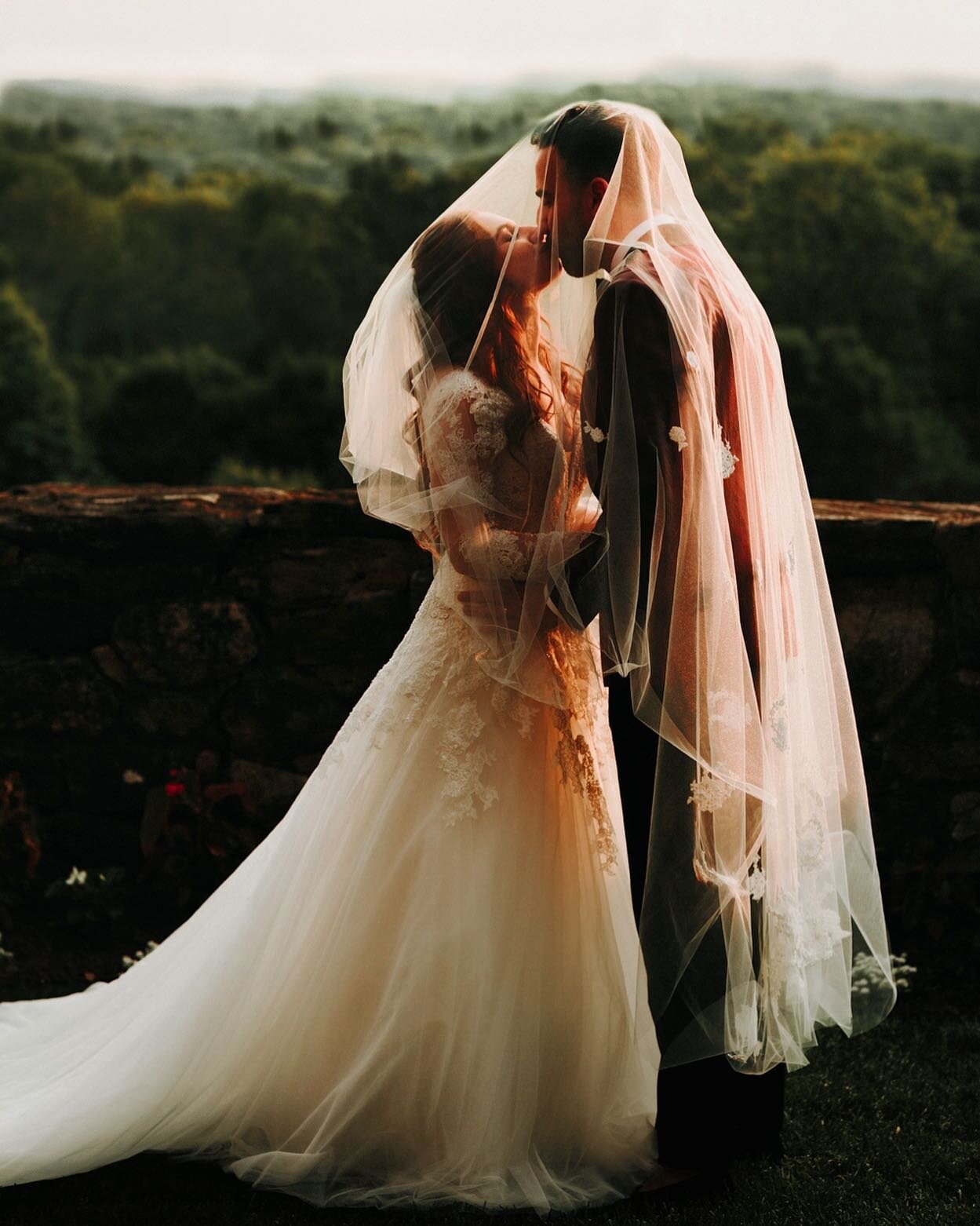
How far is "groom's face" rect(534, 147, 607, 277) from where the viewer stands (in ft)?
6.88

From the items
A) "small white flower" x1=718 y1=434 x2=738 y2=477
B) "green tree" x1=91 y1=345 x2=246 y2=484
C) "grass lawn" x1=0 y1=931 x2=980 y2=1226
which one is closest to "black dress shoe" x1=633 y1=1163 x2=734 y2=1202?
"grass lawn" x1=0 y1=931 x2=980 y2=1226

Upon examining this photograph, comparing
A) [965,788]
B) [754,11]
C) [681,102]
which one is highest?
[754,11]

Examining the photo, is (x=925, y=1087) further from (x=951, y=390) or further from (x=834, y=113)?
(x=834, y=113)

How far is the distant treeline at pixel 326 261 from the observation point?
827 centimetres

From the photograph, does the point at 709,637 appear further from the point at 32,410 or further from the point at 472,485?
the point at 32,410

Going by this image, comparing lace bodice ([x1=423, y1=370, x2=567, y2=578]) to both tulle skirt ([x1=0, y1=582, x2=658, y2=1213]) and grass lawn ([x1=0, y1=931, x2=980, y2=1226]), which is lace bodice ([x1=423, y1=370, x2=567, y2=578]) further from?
grass lawn ([x1=0, y1=931, x2=980, y2=1226])

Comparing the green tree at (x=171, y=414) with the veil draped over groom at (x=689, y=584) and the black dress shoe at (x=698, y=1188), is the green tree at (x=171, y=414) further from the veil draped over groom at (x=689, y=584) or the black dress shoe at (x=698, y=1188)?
the black dress shoe at (x=698, y=1188)

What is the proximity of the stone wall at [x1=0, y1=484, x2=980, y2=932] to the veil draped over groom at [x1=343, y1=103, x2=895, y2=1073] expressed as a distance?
1224mm

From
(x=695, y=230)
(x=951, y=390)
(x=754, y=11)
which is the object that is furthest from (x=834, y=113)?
(x=695, y=230)

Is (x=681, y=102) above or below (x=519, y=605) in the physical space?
above

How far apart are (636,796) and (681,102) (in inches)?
304

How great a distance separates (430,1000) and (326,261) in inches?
306

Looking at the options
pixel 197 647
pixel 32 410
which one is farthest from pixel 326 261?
pixel 197 647

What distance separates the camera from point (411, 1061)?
2.15 metres
